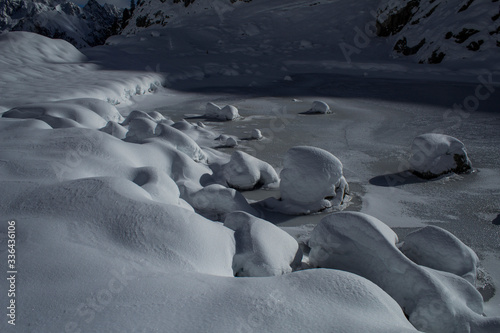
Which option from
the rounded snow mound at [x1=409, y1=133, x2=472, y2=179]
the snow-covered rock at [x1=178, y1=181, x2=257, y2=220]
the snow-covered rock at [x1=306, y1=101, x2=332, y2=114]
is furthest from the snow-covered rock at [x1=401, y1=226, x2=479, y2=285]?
the snow-covered rock at [x1=306, y1=101, x2=332, y2=114]

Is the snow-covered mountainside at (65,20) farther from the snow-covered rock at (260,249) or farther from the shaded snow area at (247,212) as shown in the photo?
the snow-covered rock at (260,249)

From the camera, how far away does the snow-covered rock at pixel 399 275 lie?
1.42m

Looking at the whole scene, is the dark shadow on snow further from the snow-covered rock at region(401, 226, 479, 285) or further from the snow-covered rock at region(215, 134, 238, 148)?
the snow-covered rock at region(215, 134, 238, 148)

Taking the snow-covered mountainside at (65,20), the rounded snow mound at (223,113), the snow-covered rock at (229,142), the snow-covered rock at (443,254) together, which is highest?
the snow-covered rock at (443,254)

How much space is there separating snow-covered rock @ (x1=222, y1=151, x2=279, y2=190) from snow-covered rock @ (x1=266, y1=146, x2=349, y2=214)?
34 centimetres

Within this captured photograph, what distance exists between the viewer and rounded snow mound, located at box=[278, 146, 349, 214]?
261 centimetres

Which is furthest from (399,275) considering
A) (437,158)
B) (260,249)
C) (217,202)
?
(437,158)

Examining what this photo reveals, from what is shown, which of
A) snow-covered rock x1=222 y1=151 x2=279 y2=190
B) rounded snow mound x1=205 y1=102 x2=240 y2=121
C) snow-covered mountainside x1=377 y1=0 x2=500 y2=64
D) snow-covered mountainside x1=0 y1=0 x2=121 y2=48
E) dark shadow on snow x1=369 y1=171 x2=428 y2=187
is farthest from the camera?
snow-covered mountainside x1=0 y1=0 x2=121 y2=48

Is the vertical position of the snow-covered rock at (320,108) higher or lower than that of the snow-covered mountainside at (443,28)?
lower

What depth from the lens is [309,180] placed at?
8.57ft

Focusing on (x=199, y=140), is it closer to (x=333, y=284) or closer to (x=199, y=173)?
(x=199, y=173)

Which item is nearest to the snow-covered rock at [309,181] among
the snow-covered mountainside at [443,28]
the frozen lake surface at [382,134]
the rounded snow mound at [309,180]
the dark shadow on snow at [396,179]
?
the rounded snow mound at [309,180]

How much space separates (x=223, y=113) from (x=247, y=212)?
3.11 m

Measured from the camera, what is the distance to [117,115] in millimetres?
4609
